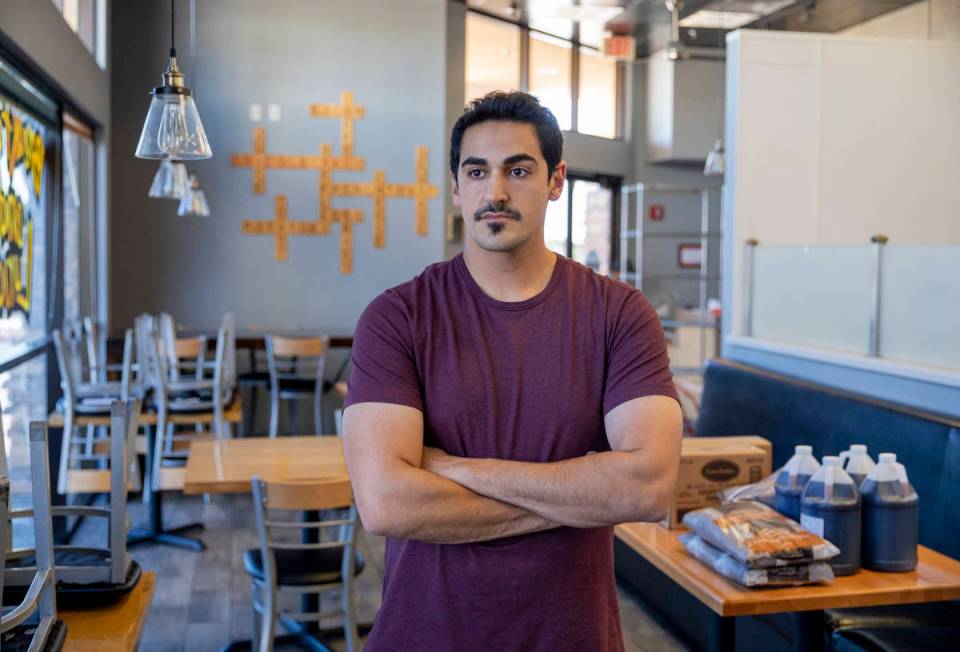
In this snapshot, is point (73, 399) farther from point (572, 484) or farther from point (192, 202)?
point (572, 484)

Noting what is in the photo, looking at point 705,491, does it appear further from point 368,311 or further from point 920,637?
point 368,311

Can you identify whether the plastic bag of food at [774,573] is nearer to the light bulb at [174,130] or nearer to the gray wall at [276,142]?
the light bulb at [174,130]

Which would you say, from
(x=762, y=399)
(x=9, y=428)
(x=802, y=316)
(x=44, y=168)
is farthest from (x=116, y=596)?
(x=44, y=168)

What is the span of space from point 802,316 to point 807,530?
2.62 meters

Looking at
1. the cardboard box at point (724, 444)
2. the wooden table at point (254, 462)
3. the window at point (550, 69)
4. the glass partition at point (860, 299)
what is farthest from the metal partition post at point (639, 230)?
the cardboard box at point (724, 444)

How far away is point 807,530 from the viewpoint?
2.52 meters

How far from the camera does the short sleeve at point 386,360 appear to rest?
163cm

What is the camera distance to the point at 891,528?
2.55 m

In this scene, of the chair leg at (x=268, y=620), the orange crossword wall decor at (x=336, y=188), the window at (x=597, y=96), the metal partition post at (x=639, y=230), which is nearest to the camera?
the chair leg at (x=268, y=620)

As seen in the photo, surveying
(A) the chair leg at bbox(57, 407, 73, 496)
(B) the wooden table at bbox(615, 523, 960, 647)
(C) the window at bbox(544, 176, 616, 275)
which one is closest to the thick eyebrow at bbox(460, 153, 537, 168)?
(B) the wooden table at bbox(615, 523, 960, 647)

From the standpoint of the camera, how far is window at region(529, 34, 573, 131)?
11898mm

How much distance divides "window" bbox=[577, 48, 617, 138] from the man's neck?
1091cm

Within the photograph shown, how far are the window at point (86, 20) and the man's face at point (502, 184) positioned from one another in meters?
5.97

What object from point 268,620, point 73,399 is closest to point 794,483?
point 268,620
